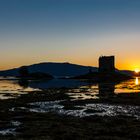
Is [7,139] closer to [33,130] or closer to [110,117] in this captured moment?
[33,130]

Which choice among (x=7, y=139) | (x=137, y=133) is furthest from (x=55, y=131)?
(x=137, y=133)

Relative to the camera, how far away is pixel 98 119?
108 ft

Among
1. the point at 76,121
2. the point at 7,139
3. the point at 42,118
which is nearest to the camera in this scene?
the point at 7,139

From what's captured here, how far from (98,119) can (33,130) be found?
8.23m

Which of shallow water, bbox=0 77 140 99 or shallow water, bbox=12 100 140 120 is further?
shallow water, bbox=0 77 140 99

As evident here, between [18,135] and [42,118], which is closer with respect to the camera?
[18,135]

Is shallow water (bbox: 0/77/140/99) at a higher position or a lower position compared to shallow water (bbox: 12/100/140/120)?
higher

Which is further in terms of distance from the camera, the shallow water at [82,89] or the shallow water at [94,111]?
the shallow water at [82,89]

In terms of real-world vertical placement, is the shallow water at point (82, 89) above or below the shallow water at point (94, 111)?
above

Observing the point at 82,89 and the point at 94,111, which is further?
the point at 82,89

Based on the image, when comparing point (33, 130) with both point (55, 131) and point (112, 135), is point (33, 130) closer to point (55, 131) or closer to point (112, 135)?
point (55, 131)

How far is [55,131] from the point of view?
2670 cm

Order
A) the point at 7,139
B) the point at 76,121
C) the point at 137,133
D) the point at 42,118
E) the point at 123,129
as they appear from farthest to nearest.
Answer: the point at 42,118
the point at 76,121
the point at 123,129
the point at 137,133
the point at 7,139

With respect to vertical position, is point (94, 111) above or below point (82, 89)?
below
